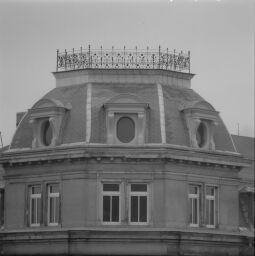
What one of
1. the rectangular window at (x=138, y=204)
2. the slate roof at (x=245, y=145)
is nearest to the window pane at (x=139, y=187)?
the rectangular window at (x=138, y=204)

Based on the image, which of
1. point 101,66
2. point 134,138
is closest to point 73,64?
point 101,66

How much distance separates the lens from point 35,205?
60.2m

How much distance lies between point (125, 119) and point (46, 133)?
4.21 metres

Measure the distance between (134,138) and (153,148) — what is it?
106 cm

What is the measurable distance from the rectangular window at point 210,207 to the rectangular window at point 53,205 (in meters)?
7.01

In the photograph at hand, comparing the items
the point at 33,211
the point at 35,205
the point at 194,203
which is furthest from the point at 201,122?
the point at 33,211

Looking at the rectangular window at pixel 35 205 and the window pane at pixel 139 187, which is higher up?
the window pane at pixel 139 187

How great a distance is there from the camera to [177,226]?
58.5 m

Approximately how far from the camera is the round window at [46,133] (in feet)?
197

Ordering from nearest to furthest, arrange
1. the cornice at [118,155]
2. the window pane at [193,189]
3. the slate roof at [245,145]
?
the cornice at [118,155] → the window pane at [193,189] → the slate roof at [245,145]

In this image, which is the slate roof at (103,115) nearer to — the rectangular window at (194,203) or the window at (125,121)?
the window at (125,121)

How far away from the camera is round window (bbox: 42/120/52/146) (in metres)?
59.9

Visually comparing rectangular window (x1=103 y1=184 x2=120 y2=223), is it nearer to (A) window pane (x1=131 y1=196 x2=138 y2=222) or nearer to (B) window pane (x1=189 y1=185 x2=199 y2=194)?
(A) window pane (x1=131 y1=196 x2=138 y2=222)

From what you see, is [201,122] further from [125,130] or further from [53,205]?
[53,205]
